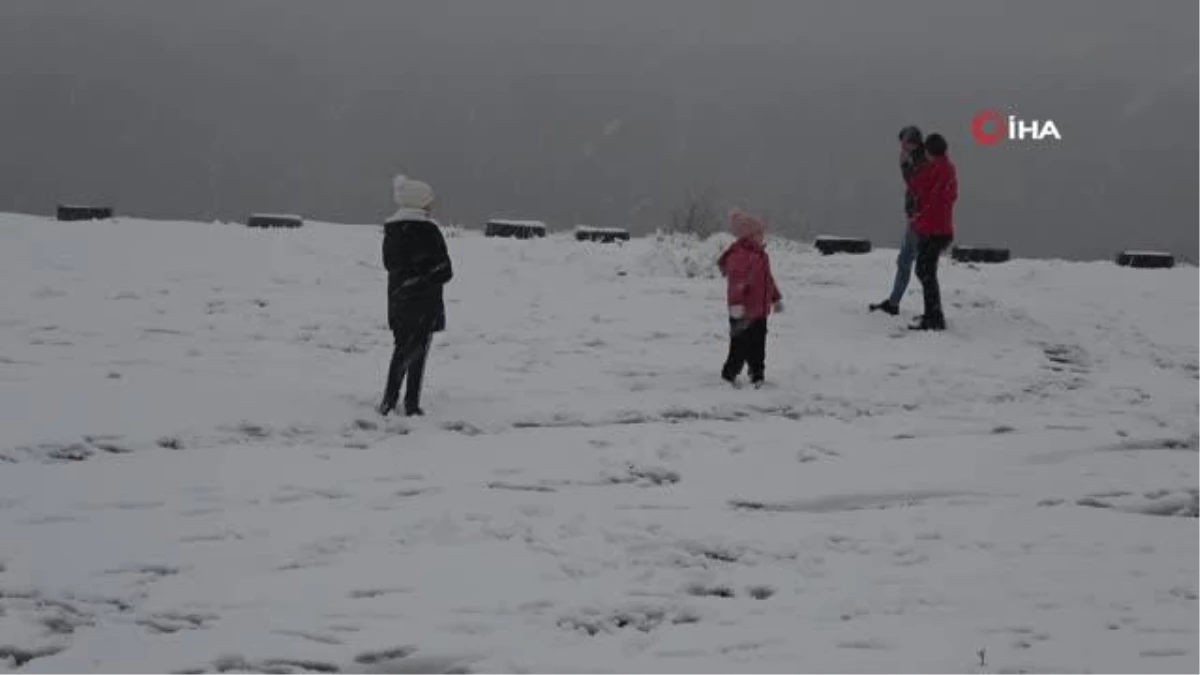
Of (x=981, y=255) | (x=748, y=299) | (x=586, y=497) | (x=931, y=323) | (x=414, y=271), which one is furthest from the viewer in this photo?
(x=981, y=255)

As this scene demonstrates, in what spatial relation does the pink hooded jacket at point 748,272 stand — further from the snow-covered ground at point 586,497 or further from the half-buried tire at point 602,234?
the half-buried tire at point 602,234

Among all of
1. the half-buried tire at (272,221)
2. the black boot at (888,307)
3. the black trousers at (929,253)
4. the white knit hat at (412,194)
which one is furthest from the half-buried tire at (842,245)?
the white knit hat at (412,194)

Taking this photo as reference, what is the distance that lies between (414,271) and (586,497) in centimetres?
272

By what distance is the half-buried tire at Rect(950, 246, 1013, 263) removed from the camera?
19.9 m

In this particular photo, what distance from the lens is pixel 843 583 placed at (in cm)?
537

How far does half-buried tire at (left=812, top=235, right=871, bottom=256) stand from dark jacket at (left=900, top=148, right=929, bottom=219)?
7.70 meters

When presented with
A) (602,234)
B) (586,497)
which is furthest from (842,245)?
(586,497)

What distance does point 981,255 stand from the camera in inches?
785

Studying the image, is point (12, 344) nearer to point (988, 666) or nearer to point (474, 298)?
point (474, 298)

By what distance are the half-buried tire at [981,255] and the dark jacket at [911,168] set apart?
290 inches

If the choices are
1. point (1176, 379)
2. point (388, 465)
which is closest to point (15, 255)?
point (388, 465)

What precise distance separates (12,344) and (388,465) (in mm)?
5583

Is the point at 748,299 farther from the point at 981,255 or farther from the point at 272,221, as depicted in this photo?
the point at 272,221

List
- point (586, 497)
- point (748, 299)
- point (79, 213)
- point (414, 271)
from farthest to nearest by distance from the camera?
point (79, 213) < point (748, 299) < point (414, 271) < point (586, 497)
